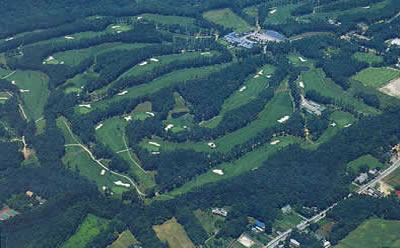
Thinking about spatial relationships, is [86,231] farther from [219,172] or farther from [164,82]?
[164,82]

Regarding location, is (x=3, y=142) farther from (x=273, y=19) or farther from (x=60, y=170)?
(x=273, y=19)

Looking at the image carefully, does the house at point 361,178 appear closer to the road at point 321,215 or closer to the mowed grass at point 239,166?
the road at point 321,215

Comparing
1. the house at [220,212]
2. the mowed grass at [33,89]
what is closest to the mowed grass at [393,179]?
the house at [220,212]

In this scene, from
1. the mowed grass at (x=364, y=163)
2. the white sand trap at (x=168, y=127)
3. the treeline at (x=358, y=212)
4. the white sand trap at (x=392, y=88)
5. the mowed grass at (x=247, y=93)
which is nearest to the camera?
the treeline at (x=358, y=212)

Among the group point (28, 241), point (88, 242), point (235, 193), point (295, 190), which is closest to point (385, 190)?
point (295, 190)

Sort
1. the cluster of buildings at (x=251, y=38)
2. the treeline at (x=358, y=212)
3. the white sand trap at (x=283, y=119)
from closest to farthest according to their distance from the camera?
the treeline at (x=358, y=212) < the white sand trap at (x=283, y=119) < the cluster of buildings at (x=251, y=38)

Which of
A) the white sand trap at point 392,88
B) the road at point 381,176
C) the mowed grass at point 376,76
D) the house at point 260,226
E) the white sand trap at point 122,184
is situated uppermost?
the mowed grass at point 376,76
